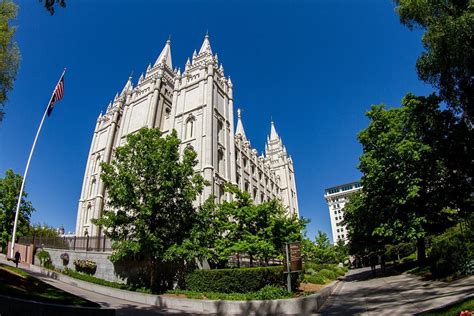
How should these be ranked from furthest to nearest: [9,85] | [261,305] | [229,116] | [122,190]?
[229,116] → [122,190] → [9,85] → [261,305]

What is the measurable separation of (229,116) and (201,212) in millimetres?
24690

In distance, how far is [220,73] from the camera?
43.8m

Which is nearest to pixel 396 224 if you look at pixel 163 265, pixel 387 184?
pixel 387 184

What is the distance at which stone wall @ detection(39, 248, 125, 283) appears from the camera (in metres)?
19.4

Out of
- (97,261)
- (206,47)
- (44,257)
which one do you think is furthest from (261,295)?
(206,47)

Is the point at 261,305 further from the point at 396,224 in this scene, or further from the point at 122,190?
the point at 396,224

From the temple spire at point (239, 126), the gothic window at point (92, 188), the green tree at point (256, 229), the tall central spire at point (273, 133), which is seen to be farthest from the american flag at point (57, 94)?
the tall central spire at point (273, 133)

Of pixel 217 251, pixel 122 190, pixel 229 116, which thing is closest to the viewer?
pixel 122 190

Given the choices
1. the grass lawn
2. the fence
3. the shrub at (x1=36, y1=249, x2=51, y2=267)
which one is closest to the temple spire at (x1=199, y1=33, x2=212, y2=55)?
the fence

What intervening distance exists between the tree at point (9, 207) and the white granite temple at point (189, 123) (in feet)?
28.5

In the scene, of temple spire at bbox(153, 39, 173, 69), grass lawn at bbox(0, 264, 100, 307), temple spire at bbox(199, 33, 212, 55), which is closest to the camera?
grass lawn at bbox(0, 264, 100, 307)

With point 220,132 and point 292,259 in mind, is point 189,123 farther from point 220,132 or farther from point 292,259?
point 292,259

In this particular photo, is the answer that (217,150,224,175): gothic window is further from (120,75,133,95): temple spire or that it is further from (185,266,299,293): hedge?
(120,75,133,95): temple spire

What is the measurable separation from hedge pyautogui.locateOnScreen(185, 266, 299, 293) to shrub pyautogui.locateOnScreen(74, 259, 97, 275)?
27.3 feet
